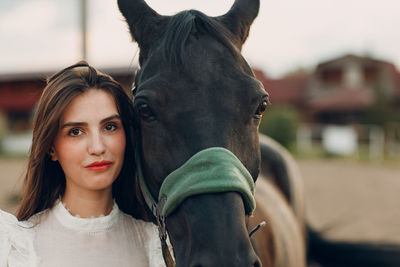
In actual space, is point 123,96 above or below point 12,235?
above

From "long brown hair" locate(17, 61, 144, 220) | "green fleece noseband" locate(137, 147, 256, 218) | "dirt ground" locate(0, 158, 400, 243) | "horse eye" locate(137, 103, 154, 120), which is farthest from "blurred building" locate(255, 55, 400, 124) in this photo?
"green fleece noseband" locate(137, 147, 256, 218)

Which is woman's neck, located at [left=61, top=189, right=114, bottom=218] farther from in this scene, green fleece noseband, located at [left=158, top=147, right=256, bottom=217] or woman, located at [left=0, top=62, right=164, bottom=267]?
green fleece noseband, located at [left=158, top=147, right=256, bottom=217]

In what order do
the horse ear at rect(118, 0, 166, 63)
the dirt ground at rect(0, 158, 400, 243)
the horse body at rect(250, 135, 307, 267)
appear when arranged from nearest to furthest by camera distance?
the horse ear at rect(118, 0, 166, 63), the horse body at rect(250, 135, 307, 267), the dirt ground at rect(0, 158, 400, 243)

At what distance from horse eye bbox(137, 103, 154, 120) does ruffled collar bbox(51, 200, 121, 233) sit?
1.62 ft

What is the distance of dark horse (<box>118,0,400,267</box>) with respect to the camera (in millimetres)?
1318

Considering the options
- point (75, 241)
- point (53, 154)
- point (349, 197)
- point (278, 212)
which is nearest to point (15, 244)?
point (75, 241)

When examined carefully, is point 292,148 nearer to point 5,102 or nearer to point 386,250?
point 386,250

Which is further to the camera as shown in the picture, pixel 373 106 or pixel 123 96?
A: pixel 373 106

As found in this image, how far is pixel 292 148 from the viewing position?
17469mm

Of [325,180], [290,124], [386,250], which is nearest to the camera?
[386,250]

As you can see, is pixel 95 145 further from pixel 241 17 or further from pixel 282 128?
pixel 282 128

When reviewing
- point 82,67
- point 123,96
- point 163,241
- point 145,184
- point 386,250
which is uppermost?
point 82,67

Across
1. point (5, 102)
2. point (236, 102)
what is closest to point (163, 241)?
point (236, 102)

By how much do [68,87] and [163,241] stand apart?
752 millimetres
